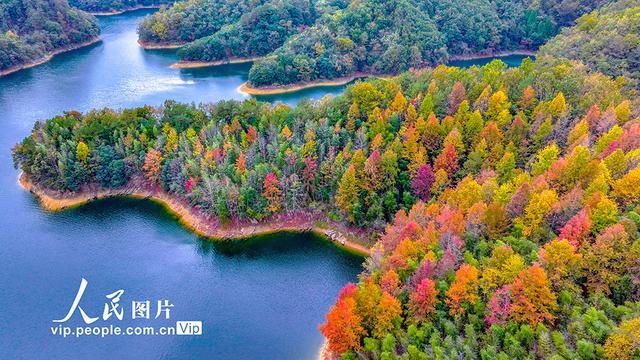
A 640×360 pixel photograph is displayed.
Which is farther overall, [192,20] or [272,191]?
[192,20]

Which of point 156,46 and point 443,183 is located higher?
point 443,183

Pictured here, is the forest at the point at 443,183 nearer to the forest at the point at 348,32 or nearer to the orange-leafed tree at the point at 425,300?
the orange-leafed tree at the point at 425,300

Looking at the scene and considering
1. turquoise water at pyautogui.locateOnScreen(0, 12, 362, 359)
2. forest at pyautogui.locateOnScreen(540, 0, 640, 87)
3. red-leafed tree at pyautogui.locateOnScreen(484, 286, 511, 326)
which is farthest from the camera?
forest at pyautogui.locateOnScreen(540, 0, 640, 87)

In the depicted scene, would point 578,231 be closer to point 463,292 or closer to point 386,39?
point 463,292

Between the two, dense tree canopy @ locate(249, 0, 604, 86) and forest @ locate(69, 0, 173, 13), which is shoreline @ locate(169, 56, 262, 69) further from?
forest @ locate(69, 0, 173, 13)

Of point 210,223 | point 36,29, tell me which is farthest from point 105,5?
point 210,223

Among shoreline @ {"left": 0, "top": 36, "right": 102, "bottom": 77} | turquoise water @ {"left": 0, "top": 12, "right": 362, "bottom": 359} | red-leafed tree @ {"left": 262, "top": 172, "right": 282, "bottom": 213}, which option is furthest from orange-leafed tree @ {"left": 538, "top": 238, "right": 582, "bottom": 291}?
shoreline @ {"left": 0, "top": 36, "right": 102, "bottom": 77}

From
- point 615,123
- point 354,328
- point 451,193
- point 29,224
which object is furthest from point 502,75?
point 29,224
